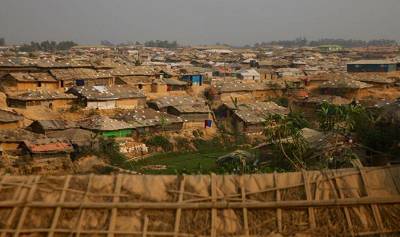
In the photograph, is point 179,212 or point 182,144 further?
point 182,144

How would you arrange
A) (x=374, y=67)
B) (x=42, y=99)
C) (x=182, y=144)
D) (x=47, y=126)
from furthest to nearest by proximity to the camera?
(x=374, y=67)
(x=42, y=99)
(x=182, y=144)
(x=47, y=126)

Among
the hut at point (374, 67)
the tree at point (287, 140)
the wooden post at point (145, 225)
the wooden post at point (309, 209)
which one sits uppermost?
the wooden post at point (309, 209)

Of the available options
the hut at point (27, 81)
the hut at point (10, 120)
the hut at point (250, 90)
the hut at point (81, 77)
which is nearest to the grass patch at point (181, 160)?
the hut at point (10, 120)

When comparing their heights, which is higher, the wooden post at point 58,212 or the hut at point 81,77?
the wooden post at point 58,212

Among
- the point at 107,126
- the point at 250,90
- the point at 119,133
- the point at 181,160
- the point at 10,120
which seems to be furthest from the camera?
the point at 250,90

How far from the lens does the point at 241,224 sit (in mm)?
5473

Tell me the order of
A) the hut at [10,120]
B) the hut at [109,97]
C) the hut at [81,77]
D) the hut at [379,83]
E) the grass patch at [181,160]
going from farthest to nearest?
the hut at [379,83]
the hut at [81,77]
the hut at [109,97]
the hut at [10,120]
the grass patch at [181,160]

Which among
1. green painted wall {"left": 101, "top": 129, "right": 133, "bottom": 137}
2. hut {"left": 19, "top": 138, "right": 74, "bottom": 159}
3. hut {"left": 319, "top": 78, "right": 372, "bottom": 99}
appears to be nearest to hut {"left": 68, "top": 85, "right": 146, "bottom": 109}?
green painted wall {"left": 101, "top": 129, "right": 133, "bottom": 137}

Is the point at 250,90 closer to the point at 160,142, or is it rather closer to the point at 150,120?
the point at 150,120

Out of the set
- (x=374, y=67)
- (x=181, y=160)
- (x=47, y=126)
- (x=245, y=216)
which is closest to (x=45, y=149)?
(x=47, y=126)

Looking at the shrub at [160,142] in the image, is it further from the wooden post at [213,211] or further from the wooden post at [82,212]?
the wooden post at [213,211]

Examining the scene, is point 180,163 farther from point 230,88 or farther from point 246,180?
point 246,180

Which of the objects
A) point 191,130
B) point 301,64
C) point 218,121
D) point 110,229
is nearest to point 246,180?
point 110,229

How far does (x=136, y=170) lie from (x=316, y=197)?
1843 centimetres
